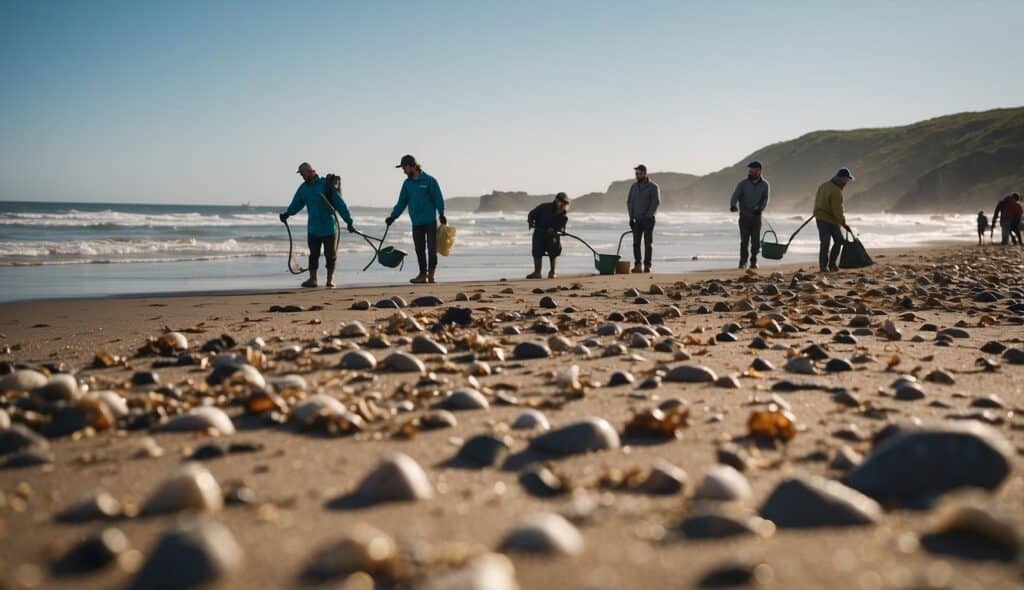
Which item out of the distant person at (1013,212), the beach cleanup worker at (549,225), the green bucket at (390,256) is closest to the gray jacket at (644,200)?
the beach cleanup worker at (549,225)

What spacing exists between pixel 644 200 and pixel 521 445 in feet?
35.0

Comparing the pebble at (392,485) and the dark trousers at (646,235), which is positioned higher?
the dark trousers at (646,235)

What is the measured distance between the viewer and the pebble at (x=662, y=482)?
6.69 ft

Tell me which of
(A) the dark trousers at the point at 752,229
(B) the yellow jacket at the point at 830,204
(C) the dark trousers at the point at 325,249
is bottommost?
(C) the dark trousers at the point at 325,249

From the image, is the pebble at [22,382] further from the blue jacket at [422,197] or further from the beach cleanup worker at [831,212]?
the beach cleanup worker at [831,212]

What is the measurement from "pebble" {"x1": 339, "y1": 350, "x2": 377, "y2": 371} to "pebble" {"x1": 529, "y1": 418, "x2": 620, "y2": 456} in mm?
1581

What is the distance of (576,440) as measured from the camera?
8.02 ft

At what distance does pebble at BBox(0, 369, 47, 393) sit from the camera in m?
3.17

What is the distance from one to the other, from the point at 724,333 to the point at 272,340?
2.96 metres

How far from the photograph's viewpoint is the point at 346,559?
4.86 ft

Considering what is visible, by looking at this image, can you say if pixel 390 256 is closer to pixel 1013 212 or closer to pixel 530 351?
pixel 530 351

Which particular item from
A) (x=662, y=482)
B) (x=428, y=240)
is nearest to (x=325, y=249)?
(x=428, y=240)

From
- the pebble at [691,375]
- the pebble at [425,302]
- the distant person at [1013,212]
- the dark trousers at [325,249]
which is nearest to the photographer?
the pebble at [691,375]

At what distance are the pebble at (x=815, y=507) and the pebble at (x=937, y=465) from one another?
13 centimetres
